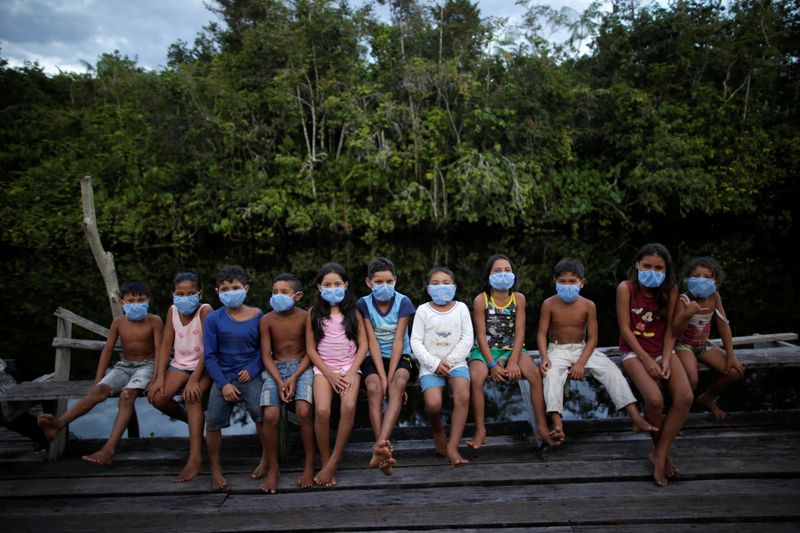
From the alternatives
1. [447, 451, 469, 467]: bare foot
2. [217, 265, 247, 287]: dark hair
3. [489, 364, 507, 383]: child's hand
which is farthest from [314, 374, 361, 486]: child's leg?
[217, 265, 247, 287]: dark hair

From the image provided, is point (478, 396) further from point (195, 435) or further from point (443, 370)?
point (195, 435)

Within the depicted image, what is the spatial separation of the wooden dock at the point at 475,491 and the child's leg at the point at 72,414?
266mm

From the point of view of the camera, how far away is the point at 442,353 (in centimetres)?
400

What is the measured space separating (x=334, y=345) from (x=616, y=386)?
204cm

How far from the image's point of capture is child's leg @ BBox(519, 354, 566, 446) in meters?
3.53

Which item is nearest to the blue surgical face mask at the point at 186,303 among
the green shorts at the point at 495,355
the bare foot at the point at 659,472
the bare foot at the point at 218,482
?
the bare foot at the point at 218,482

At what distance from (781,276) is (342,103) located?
45.7 ft

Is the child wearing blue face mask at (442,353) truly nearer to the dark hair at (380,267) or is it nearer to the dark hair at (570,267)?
the dark hair at (380,267)

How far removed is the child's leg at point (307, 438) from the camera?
3.33 metres

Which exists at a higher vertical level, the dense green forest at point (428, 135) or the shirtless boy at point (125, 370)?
the dense green forest at point (428, 135)

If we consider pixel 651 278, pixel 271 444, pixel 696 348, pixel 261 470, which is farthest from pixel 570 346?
pixel 261 470

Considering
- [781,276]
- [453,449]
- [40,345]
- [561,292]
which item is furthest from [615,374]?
[781,276]

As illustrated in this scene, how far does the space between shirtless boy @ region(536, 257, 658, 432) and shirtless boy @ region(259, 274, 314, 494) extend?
1.68 metres

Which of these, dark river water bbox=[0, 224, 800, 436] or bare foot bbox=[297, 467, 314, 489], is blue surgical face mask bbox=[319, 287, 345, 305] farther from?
dark river water bbox=[0, 224, 800, 436]
